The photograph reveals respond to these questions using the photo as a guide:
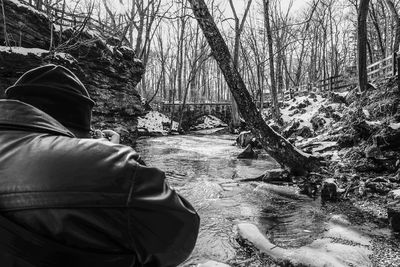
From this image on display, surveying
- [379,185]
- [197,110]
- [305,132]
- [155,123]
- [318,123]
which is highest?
[197,110]

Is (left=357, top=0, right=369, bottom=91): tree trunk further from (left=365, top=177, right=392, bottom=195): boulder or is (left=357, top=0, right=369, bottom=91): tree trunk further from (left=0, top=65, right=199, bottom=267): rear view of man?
(left=0, top=65, right=199, bottom=267): rear view of man

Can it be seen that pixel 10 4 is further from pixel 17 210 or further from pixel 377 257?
pixel 377 257

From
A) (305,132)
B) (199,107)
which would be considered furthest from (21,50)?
(199,107)

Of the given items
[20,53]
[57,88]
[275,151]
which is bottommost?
[275,151]

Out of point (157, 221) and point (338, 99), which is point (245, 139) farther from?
point (157, 221)

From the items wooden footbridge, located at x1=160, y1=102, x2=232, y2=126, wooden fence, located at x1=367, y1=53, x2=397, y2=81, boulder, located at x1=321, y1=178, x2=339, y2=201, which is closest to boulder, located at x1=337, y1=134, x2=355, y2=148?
boulder, located at x1=321, y1=178, x2=339, y2=201

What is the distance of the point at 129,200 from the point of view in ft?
3.21

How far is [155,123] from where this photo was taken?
25219mm

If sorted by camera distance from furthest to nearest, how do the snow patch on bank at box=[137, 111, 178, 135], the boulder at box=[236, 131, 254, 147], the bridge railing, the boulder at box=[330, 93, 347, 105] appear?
the bridge railing → the snow patch on bank at box=[137, 111, 178, 135] → the boulder at box=[236, 131, 254, 147] → the boulder at box=[330, 93, 347, 105]

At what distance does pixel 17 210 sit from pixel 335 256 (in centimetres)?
328

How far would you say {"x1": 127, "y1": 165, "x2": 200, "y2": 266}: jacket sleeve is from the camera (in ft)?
3.28

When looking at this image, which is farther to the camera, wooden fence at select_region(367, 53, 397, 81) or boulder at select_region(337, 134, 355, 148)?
wooden fence at select_region(367, 53, 397, 81)

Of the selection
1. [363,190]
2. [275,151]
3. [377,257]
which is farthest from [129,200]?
[275,151]

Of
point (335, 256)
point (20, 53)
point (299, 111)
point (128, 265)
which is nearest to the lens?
point (128, 265)
